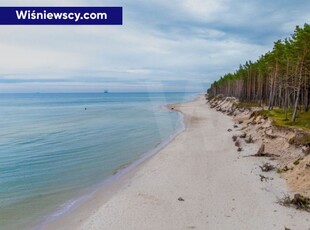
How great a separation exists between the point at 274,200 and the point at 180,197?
17.3ft

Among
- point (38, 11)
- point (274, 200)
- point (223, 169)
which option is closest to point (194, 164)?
point (223, 169)

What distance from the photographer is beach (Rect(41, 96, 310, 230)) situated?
14.9m

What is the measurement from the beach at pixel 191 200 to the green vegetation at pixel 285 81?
14.3m

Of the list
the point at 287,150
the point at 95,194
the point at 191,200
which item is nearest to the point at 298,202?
the point at 191,200

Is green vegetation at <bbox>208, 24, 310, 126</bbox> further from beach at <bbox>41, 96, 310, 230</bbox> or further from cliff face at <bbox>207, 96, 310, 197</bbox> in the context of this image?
beach at <bbox>41, 96, 310, 230</bbox>

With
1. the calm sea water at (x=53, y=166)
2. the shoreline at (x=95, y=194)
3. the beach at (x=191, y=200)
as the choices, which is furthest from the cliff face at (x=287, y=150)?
the calm sea water at (x=53, y=166)

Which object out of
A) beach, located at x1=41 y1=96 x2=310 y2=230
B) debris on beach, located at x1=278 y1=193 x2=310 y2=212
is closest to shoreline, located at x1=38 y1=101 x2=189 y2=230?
beach, located at x1=41 y1=96 x2=310 y2=230

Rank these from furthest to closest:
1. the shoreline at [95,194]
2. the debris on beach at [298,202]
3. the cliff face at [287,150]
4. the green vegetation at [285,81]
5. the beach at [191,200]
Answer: the green vegetation at [285,81]
the cliff face at [287,150]
the shoreline at [95,194]
the debris on beach at [298,202]
the beach at [191,200]

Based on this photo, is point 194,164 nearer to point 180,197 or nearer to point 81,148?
point 180,197

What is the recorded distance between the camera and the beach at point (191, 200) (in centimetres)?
1486

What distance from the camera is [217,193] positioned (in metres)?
18.9

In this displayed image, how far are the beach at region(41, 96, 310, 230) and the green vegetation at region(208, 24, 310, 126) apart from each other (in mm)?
14332

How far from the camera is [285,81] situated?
57000mm

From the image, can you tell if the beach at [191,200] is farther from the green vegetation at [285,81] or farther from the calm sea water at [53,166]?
the green vegetation at [285,81]
